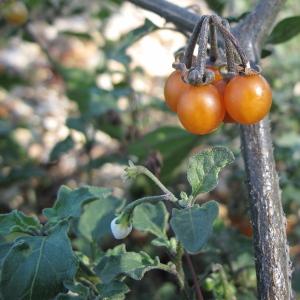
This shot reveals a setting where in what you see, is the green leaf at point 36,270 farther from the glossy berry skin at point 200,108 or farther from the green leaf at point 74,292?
the glossy berry skin at point 200,108

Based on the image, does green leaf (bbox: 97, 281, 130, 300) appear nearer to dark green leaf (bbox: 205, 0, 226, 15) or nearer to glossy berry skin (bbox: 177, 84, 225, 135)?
glossy berry skin (bbox: 177, 84, 225, 135)

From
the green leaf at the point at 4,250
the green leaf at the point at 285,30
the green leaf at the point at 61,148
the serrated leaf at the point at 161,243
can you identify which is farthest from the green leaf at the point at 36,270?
the green leaf at the point at 61,148

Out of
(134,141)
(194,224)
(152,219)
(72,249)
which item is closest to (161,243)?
(152,219)

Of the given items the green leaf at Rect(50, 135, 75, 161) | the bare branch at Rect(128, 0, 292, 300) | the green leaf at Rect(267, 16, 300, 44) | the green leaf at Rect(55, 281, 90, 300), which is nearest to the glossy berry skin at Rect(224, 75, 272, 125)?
the bare branch at Rect(128, 0, 292, 300)

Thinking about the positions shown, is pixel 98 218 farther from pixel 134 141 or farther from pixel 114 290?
pixel 134 141

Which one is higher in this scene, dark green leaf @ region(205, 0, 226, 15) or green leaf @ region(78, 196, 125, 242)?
dark green leaf @ region(205, 0, 226, 15)

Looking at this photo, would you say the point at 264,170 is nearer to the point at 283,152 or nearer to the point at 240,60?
the point at 240,60
